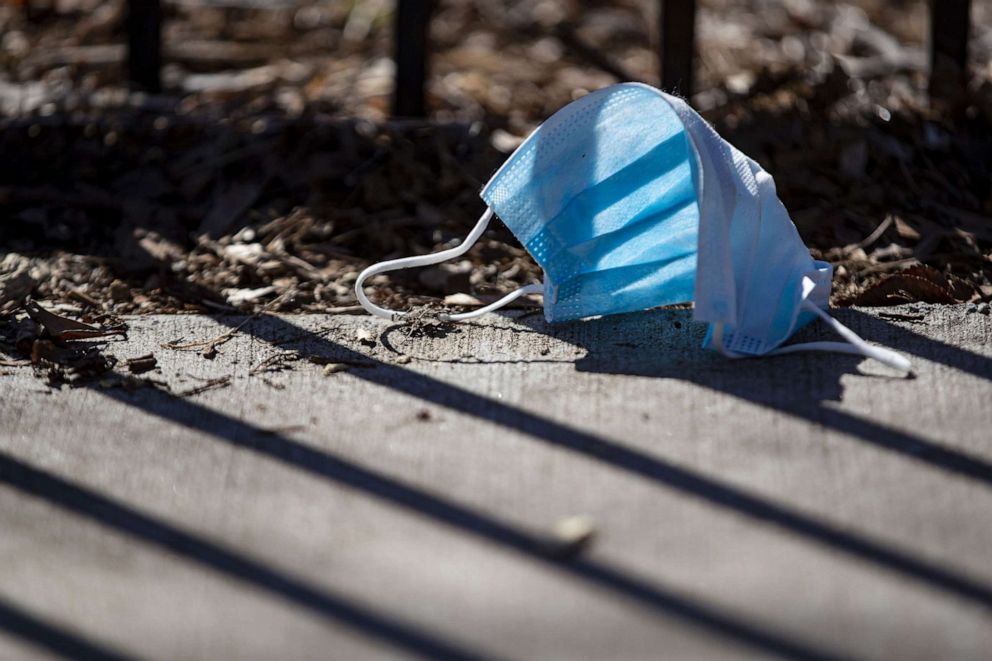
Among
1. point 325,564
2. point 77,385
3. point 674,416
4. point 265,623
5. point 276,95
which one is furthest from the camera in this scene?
point 276,95

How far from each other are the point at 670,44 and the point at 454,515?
2.84 meters

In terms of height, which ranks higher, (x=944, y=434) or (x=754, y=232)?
(x=754, y=232)

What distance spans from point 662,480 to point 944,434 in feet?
2.04

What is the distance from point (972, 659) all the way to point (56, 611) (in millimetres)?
1475

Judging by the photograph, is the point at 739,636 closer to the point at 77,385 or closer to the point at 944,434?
the point at 944,434

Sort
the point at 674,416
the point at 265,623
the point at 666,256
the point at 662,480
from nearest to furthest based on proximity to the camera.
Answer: the point at 265,623 < the point at 662,480 < the point at 674,416 < the point at 666,256

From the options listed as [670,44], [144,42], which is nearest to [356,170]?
[144,42]

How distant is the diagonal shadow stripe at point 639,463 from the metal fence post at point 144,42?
1.96 meters

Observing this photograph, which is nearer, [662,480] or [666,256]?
[662,480]

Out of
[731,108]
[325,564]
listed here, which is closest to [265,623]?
[325,564]

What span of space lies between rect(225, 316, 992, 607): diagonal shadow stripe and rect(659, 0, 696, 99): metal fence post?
6.88 ft

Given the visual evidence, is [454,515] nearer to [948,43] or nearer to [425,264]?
[425,264]

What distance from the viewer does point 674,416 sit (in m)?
2.61

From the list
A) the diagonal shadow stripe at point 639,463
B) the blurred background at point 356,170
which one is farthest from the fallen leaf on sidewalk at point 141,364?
the blurred background at point 356,170
